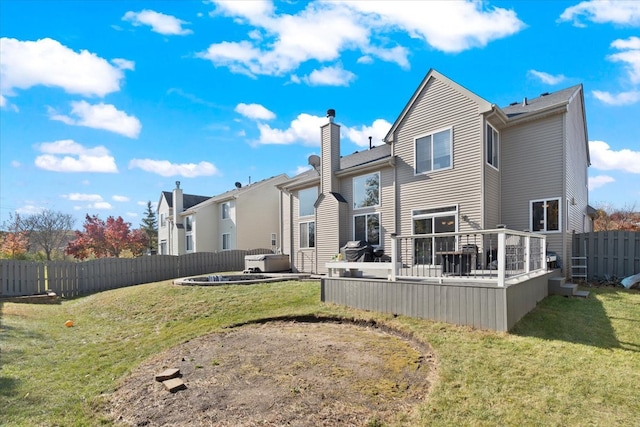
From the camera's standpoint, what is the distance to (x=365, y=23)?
34.3ft

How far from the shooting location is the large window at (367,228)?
45.5ft

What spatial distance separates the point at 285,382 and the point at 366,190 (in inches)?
424

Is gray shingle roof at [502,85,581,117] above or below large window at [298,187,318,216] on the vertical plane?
above

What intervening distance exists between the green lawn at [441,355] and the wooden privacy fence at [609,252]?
5.89ft

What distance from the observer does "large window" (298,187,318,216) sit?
16.9 metres

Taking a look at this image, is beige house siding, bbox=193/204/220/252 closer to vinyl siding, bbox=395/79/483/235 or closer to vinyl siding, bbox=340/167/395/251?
vinyl siding, bbox=340/167/395/251

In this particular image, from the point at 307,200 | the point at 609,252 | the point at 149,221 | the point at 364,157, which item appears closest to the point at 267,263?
the point at 307,200

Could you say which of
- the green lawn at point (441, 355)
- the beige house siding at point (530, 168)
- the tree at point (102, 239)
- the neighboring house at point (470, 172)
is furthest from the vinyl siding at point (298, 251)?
the tree at point (102, 239)

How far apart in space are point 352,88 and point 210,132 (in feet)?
27.8

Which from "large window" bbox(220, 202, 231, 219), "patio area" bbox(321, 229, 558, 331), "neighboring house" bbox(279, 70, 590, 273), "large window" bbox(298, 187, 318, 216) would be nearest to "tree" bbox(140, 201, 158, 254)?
"large window" bbox(220, 202, 231, 219)

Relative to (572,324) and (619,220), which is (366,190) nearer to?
(572,324)

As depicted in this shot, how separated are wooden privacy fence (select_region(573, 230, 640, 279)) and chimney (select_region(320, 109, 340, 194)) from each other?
9.34 m

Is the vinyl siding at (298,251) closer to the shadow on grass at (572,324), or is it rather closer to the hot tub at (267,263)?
the hot tub at (267,263)

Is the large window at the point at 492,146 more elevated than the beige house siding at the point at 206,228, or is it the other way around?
the large window at the point at 492,146
